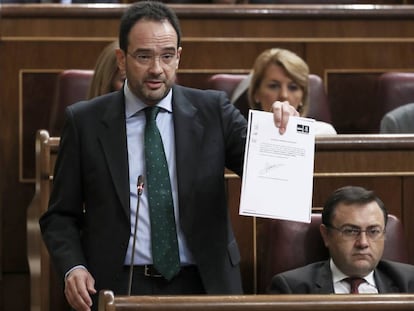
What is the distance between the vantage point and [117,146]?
1773 mm

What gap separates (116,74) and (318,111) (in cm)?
60

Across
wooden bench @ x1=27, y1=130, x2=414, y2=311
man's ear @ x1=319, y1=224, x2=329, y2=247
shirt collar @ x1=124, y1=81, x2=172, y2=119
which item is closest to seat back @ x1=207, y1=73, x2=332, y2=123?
wooden bench @ x1=27, y1=130, x2=414, y2=311

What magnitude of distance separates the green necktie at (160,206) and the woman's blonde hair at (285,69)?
36.7 inches

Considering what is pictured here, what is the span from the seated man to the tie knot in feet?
1.53

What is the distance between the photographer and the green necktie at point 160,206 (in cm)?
173

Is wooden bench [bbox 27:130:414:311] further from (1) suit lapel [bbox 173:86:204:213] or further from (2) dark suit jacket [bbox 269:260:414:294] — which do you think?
(1) suit lapel [bbox 173:86:204:213]

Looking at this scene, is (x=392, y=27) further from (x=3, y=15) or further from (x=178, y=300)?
(x=178, y=300)

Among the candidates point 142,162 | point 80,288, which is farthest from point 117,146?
point 80,288

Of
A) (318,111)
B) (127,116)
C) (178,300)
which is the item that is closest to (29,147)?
(318,111)

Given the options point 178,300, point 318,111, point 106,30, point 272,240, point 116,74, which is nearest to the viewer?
point 178,300

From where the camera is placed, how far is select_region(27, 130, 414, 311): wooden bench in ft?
7.16

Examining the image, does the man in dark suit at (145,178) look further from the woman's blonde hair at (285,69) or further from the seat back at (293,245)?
the woman's blonde hair at (285,69)

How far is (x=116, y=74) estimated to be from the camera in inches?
98.3

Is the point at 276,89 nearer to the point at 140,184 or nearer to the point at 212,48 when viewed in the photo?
the point at 212,48
